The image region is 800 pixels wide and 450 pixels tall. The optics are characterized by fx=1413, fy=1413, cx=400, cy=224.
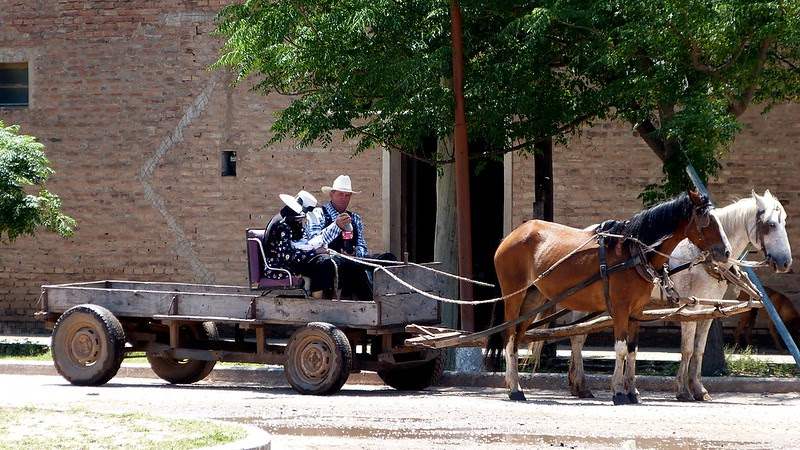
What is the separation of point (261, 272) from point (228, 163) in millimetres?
7673

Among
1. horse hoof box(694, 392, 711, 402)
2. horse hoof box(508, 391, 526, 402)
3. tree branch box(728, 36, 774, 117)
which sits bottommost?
horse hoof box(694, 392, 711, 402)

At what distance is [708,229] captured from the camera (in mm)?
13016

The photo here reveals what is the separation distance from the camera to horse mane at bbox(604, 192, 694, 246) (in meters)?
13.2

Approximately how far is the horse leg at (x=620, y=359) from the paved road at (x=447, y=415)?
0.48 ft

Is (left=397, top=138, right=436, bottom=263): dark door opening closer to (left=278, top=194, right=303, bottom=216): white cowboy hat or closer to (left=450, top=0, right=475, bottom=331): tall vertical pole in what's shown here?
(left=450, top=0, right=475, bottom=331): tall vertical pole

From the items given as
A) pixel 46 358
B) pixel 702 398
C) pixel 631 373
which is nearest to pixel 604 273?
pixel 631 373

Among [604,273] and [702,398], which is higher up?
[604,273]

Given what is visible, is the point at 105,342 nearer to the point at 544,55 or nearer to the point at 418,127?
the point at 418,127

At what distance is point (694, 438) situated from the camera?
10570mm

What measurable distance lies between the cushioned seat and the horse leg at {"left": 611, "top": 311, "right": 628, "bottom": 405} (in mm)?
3180

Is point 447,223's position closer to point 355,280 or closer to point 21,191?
point 355,280

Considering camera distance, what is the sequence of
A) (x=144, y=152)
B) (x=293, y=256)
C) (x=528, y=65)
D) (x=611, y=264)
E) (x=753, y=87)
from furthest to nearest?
1. (x=144, y=152)
2. (x=528, y=65)
3. (x=753, y=87)
4. (x=293, y=256)
5. (x=611, y=264)

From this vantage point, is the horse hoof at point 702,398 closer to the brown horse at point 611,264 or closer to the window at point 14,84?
the brown horse at point 611,264

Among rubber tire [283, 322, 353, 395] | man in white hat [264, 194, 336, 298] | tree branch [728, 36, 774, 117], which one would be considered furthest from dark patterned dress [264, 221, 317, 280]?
tree branch [728, 36, 774, 117]
